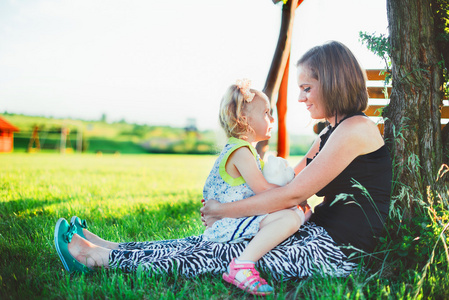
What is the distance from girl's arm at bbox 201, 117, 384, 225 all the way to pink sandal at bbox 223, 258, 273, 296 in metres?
0.33

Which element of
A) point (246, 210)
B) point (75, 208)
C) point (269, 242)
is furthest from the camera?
point (75, 208)

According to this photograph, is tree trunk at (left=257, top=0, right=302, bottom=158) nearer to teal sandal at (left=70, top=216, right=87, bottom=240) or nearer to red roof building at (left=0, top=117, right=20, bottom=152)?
teal sandal at (left=70, top=216, right=87, bottom=240)

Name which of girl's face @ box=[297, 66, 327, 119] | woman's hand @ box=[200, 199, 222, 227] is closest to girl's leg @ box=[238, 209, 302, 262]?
woman's hand @ box=[200, 199, 222, 227]

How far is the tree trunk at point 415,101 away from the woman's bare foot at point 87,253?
1839 millimetres

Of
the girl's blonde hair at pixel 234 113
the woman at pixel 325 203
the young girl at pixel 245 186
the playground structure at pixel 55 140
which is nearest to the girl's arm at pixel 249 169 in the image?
the young girl at pixel 245 186

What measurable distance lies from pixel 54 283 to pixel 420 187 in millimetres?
2251

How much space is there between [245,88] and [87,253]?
1427 millimetres

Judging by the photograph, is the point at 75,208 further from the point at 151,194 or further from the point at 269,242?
the point at 269,242

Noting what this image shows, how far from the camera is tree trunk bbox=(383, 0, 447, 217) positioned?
215cm

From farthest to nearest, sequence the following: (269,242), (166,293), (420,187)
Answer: (420,187), (269,242), (166,293)

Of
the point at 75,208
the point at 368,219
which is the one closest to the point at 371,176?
the point at 368,219

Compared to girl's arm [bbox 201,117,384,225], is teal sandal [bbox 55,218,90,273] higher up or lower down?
lower down

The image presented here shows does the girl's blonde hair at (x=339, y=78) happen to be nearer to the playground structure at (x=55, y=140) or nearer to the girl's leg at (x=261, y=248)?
the girl's leg at (x=261, y=248)

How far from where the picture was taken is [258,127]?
230cm
